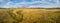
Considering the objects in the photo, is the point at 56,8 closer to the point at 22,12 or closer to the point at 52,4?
the point at 52,4

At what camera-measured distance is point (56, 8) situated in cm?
117

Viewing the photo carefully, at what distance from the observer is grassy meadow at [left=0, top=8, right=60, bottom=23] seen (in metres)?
1.17

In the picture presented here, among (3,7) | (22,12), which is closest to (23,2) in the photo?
(22,12)

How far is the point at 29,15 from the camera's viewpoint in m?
1.18

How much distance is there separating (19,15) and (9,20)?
0.13 metres

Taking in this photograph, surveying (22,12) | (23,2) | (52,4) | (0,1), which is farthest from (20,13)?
(52,4)

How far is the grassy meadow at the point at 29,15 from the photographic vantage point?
117cm

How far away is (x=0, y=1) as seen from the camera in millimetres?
1225

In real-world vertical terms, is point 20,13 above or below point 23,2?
below

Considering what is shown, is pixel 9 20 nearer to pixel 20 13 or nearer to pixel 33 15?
pixel 20 13

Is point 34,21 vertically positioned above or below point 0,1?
below

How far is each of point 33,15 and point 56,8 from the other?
272mm

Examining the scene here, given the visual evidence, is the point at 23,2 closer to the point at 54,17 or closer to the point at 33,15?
the point at 33,15

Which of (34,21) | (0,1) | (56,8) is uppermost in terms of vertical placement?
(0,1)
